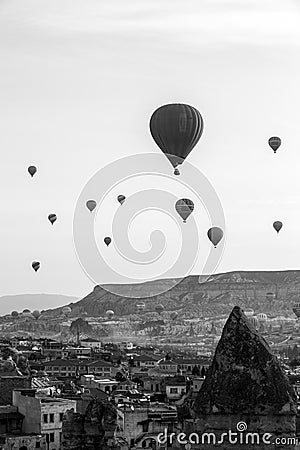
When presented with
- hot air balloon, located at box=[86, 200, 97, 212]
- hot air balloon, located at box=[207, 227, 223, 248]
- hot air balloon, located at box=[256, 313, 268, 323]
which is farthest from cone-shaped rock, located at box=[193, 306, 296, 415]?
hot air balloon, located at box=[256, 313, 268, 323]

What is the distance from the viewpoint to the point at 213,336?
549ft

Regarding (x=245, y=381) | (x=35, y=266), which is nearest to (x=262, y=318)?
(x=35, y=266)

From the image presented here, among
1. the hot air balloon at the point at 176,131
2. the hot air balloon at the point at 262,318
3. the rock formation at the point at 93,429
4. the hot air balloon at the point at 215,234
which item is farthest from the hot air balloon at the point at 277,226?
the hot air balloon at the point at 262,318

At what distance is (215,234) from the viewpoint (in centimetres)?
5209

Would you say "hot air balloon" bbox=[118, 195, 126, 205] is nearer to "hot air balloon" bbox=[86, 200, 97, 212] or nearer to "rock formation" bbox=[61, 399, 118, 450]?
"hot air balloon" bbox=[86, 200, 97, 212]

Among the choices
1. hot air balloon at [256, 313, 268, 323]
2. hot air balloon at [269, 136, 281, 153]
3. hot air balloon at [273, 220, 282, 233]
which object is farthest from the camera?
hot air balloon at [256, 313, 268, 323]

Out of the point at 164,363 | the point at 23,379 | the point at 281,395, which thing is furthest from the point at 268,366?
the point at 164,363

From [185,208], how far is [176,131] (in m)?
10.2

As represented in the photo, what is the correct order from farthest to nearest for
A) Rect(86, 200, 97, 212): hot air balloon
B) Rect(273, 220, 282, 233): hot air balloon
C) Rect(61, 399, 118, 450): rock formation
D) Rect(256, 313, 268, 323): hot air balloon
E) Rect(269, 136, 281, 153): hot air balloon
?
Rect(256, 313, 268, 323): hot air balloon
Rect(273, 220, 282, 233): hot air balloon
Rect(86, 200, 97, 212): hot air balloon
Rect(269, 136, 281, 153): hot air balloon
Rect(61, 399, 118, 450): rock formation

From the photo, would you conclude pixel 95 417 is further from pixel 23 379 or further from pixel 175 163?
pixel 23 379

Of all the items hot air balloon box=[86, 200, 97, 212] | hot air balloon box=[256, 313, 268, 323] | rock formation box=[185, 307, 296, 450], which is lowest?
rock formation box=[185, 307, 296, 450]

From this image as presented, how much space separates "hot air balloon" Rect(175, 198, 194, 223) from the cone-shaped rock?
37.5m

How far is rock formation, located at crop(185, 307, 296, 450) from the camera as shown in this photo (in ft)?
19.0

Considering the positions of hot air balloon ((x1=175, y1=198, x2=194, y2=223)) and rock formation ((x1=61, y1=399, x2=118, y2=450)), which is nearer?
rock formation ((x1=61, y1=399, x2=118, y2=450))
